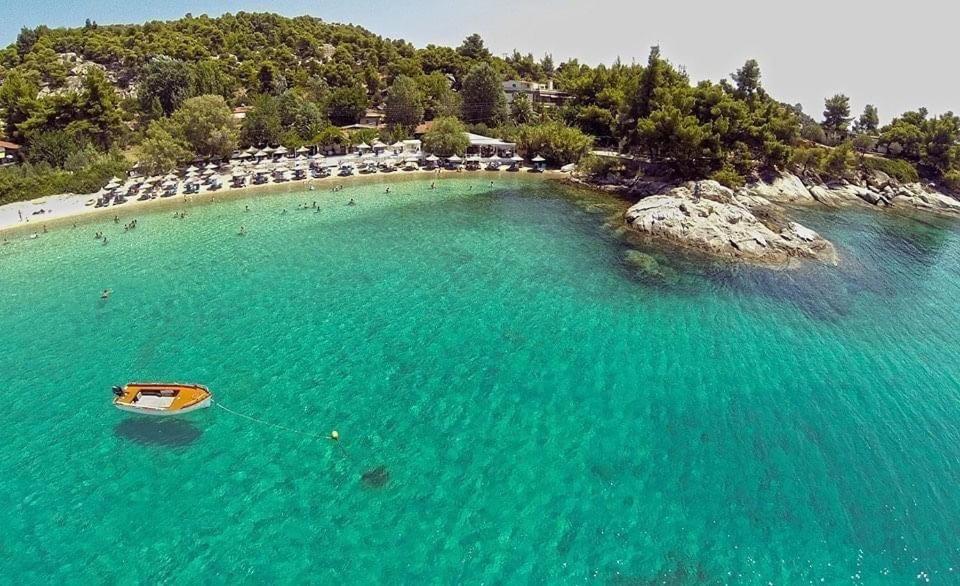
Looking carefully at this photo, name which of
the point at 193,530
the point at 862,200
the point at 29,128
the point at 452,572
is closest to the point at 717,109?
the point at 862,200

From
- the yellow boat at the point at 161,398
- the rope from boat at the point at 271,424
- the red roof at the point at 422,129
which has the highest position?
the red roof at the point at 422,129

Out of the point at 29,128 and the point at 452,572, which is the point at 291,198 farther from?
the point at 452,572

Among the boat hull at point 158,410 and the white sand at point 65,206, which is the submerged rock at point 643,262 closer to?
the boat hull at point 158,410

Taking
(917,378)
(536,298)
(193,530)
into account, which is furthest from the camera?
(536,298)

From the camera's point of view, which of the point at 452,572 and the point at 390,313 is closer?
the point at 452,572

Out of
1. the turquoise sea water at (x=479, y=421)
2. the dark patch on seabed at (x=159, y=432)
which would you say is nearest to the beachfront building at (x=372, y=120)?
the turquoise sea water at (x=479, y=421)

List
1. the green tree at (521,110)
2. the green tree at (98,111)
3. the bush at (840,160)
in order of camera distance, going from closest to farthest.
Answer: the green tree at (98,111), the bush at (840,160), the green tree at (521,110)
